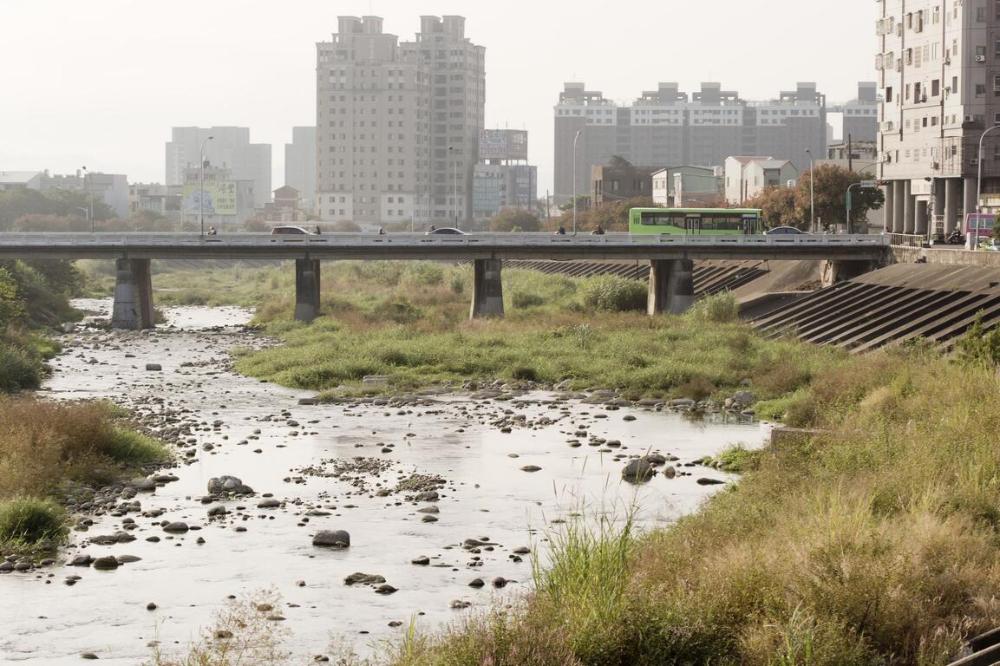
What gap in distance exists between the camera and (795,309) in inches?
2921

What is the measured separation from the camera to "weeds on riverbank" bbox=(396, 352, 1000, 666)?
18.2 m

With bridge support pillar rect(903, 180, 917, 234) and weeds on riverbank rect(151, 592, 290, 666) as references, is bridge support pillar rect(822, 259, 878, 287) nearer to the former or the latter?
bridge support pillar rect(903, 180, 917, 234)

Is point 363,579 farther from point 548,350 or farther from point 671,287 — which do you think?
point 671,287

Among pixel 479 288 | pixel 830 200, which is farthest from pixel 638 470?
pixel 830 200

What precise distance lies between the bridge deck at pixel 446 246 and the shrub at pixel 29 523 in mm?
58215

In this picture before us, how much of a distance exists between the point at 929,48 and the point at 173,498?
91563 mm

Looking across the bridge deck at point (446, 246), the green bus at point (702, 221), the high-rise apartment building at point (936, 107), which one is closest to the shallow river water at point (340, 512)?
the bridge deck at point (446, 246)

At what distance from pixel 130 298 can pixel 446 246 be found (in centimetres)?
1920

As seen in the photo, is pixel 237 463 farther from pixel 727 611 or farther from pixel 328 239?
pixel 328 239

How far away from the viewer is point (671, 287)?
86625 mm

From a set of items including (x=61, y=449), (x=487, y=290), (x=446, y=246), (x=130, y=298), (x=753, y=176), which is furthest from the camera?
(x=753, y=176)

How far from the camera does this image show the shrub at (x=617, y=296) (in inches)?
3430

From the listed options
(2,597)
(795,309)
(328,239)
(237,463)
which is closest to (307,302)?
(328,239)

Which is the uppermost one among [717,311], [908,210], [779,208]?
[779,208]
